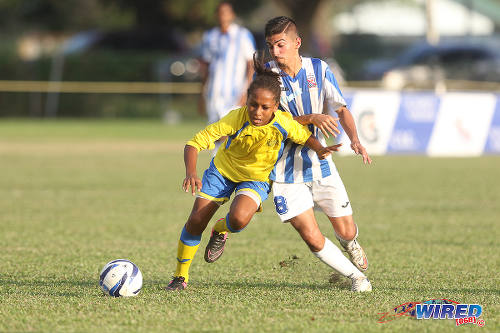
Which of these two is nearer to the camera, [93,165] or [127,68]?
[93,165]

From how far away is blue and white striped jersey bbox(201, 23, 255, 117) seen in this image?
40.0 ft

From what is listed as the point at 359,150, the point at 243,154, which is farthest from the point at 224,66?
the point at 359,150

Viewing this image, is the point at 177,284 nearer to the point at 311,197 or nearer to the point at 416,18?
the point at 311,197

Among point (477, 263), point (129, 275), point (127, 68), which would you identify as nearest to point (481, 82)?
point (127, 68)

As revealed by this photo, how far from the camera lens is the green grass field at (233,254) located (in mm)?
4762

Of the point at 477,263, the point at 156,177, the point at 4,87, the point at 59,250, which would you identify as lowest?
the point at 4,87

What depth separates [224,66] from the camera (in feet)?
40.9

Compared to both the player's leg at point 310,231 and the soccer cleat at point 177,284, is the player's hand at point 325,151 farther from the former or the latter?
the soccer cleat at point 177,284

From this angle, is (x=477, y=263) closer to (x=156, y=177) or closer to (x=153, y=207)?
(x=153, y=207)

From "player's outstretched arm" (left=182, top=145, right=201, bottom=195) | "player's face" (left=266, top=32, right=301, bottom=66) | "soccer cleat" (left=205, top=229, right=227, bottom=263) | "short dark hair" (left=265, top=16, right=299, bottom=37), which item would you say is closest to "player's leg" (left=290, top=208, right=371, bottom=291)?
"soccer cleat" (left=205, top=229, right=227, bottom=263)

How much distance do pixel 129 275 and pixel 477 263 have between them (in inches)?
107

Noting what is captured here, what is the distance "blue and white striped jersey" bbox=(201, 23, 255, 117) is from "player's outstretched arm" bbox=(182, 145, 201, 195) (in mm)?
6913

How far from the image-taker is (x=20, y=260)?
261 inches

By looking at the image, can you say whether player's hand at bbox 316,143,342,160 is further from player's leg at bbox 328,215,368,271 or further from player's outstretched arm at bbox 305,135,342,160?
player's leg at bbox 328,215,368,271
